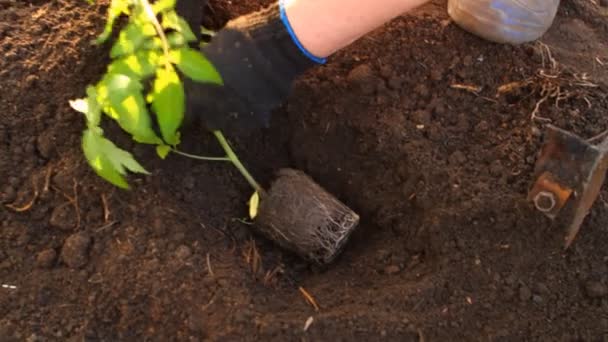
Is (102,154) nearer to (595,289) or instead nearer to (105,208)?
(105,208)

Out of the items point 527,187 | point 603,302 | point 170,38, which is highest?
point 170,38

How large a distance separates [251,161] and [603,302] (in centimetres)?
100

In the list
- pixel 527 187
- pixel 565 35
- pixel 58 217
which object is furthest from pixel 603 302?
pixel 58 217

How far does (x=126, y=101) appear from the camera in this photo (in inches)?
52.3

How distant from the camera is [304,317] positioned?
4.69 ft

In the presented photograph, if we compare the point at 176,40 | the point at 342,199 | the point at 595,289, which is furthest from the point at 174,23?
the point at 595,289

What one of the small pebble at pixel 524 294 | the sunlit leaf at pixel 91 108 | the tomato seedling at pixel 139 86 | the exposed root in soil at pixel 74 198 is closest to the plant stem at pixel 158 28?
the tomato seedling at pixel 139 86

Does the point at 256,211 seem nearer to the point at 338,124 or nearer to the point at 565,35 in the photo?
the point at 338,124

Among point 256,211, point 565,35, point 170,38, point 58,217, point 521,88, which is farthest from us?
point 565,35

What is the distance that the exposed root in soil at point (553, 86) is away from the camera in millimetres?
1687

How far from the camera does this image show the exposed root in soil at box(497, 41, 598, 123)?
1687 mm

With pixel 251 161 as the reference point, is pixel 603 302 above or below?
below

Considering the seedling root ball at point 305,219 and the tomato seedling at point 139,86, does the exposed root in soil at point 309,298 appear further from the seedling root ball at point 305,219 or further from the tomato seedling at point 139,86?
the tomato seedling at point 139,86

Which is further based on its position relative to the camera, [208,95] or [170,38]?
[208,95]
